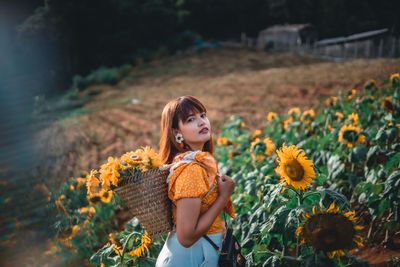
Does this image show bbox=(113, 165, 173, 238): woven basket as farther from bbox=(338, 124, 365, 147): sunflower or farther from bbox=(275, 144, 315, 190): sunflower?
bbox=(338, 124, 365, 147): sunflower

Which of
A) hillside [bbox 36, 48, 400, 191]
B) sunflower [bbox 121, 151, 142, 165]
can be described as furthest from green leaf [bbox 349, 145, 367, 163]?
hillside [bbox 36, 48, 400, 191]

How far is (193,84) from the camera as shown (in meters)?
11.6

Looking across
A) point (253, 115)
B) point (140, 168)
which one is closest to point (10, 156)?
point (140, 168)

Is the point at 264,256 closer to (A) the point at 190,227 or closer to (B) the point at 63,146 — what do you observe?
(A) the point at 190,227

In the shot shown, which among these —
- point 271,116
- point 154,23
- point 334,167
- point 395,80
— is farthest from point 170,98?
point 154,23

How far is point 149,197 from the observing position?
1212 mm

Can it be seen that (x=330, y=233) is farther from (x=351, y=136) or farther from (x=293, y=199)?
(x=351, y=136)

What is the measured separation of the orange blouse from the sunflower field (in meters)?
0.14

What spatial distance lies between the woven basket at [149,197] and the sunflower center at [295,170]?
630 mm

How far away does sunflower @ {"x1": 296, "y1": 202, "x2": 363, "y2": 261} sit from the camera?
109 centimetres

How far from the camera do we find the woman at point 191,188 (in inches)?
45.2

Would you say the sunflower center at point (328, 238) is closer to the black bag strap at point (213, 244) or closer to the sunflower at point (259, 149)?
the black bag strap at point (213, 244)

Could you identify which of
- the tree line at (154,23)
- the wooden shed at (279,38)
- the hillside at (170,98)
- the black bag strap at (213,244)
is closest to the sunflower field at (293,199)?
the black bag strap at (213,244)

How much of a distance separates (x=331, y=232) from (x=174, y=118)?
2.73 feet
